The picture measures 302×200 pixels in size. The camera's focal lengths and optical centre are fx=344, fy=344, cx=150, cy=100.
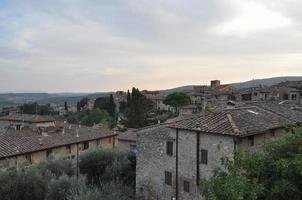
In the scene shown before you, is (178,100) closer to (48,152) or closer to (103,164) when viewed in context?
(48,152)

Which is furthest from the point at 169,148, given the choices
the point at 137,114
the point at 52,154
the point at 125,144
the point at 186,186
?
the point at 137,114

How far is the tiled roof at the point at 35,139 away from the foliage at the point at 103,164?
504cm

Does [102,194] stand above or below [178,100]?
below

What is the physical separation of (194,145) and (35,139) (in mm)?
18752

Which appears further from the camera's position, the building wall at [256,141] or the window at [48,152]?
the window at [48,152]

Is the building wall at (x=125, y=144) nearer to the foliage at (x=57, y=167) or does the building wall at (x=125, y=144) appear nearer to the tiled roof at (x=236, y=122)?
the foliage at (x=57, y=167)

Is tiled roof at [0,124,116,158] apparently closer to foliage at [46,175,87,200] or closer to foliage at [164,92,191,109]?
foliage at [46,175,87,200]

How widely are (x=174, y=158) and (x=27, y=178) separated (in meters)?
9.80

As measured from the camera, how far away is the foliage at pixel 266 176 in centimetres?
931

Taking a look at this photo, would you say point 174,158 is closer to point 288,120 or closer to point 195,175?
point 195,175

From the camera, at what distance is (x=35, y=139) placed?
33.2m

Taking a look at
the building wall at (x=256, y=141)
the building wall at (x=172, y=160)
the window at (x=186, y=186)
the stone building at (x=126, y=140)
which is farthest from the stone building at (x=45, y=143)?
the building wall at (x=256, y=141)

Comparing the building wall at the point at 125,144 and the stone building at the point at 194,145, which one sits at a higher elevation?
the stone building at the point at 194,145

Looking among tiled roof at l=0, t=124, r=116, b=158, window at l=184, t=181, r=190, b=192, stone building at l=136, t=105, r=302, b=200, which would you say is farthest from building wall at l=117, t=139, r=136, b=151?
window at l=184, t=181, r=190, b=192
